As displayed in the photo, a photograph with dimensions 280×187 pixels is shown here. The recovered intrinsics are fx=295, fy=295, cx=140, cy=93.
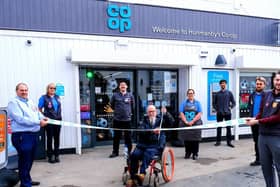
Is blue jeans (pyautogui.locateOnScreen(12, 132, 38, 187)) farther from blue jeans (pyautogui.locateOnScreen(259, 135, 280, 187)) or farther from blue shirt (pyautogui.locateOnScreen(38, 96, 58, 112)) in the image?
blue jeans (pyautogui.locateOnScreen(259, 135, 280, 187))

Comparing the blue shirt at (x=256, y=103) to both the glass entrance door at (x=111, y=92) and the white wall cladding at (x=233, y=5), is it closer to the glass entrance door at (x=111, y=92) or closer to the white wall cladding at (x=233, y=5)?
the glass entrance door at (x=111, y=92)

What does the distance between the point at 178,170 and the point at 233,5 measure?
591 cm

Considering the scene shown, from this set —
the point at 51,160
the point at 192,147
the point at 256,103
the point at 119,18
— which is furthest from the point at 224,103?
the point at 51,160

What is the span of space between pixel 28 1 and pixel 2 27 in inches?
33.1

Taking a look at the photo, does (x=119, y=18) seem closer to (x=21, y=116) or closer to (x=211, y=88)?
(x=211, y=88)

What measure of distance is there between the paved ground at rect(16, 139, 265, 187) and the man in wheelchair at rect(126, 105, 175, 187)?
0.47 meters

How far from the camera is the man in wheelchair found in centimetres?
457

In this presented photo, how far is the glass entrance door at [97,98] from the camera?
7.65m

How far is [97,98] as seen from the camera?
7.84 meters

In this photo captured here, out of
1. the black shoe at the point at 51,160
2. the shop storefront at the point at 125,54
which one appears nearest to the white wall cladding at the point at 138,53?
the shop storefront at the point at 125,54

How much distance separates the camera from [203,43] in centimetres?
870

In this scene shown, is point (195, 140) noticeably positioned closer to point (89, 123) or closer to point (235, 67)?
point (89, 123)

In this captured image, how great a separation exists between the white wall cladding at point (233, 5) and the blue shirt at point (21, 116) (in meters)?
4.41

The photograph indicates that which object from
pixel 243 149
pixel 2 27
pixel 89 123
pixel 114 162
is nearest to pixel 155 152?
pixel 114 162
